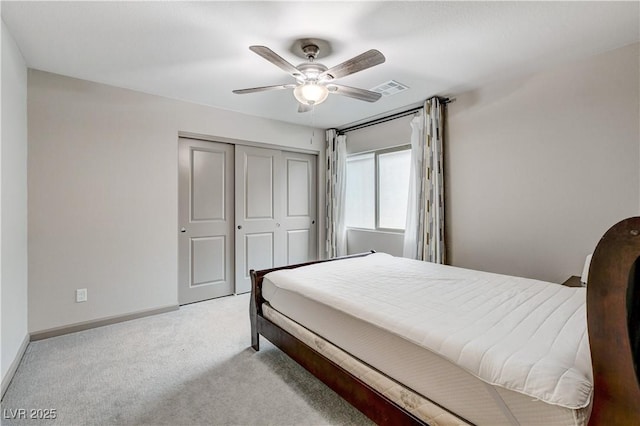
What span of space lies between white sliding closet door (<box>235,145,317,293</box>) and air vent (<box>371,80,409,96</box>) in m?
1.82

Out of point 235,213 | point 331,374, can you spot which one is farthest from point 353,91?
point 235,213

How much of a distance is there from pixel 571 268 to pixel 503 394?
215 cm

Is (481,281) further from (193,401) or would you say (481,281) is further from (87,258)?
(87,258)

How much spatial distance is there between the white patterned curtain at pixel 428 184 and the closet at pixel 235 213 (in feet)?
6.04

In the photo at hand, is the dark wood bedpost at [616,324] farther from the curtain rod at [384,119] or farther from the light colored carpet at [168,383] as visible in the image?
the curtain rod at [384,119]

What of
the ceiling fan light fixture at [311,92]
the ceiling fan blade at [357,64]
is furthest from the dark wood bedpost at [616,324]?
the ceiling fan light fixture at [311,92]

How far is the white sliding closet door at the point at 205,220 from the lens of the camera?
3590mm

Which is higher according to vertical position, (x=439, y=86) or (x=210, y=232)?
(x=439, y=86)

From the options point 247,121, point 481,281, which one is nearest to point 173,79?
point 247,121

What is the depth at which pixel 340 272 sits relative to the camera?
2398 millimetres

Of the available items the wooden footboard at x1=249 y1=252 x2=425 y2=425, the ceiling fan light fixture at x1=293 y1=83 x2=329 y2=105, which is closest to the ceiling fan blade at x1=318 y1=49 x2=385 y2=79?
the ceiling fan light fixture at x1=293 y1=83 x2=329 y2=105

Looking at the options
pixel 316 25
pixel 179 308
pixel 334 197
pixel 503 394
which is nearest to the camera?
pixel 503 394

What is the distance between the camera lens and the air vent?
2957 millimetres

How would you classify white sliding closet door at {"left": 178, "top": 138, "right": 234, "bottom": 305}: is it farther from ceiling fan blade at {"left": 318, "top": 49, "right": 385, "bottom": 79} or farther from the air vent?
ceiling fan blade at {"left": 318, "top": 49, "right": 385, "bottom": 79}
